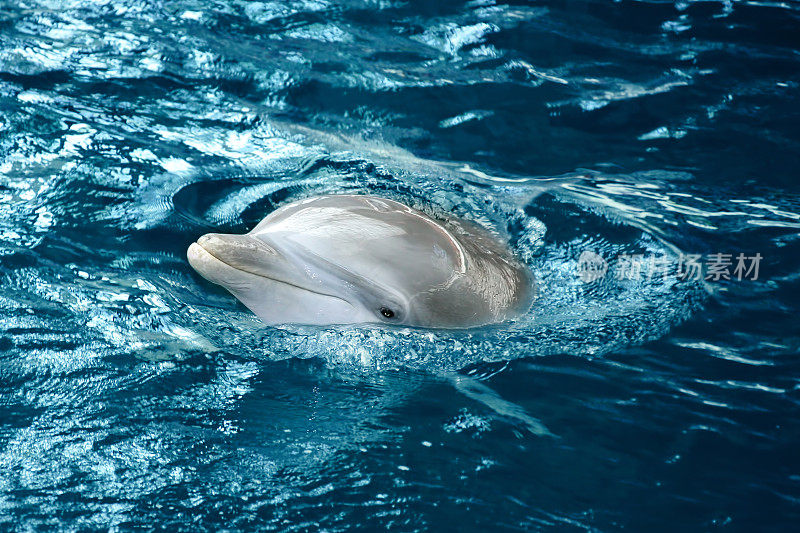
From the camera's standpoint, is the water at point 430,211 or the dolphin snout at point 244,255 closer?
the water at point 430,211

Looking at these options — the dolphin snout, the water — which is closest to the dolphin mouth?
the dolphin snout

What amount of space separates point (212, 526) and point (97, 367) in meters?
1.30

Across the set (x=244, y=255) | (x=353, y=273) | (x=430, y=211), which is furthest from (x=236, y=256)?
(x=430, y=211)

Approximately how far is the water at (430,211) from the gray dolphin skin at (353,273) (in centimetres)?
12

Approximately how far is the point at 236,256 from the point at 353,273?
2.34ft

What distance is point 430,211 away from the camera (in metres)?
6.37

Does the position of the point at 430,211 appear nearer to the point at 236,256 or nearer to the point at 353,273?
the point at 353,273

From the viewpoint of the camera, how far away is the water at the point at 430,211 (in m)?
4.25

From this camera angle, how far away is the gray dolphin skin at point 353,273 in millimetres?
5066

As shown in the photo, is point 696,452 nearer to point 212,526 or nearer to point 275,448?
point 275,448

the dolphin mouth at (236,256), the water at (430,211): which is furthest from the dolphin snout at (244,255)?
the water at (430,211)

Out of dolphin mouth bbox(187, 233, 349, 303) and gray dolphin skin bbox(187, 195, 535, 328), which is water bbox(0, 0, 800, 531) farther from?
dolphin mouth bbox(187, 233, 349, 303)

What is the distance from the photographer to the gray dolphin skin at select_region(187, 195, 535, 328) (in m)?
5.07

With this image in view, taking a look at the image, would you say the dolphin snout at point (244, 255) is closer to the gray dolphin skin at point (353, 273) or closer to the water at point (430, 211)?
the gray dolphin skin at point (353, 273)
